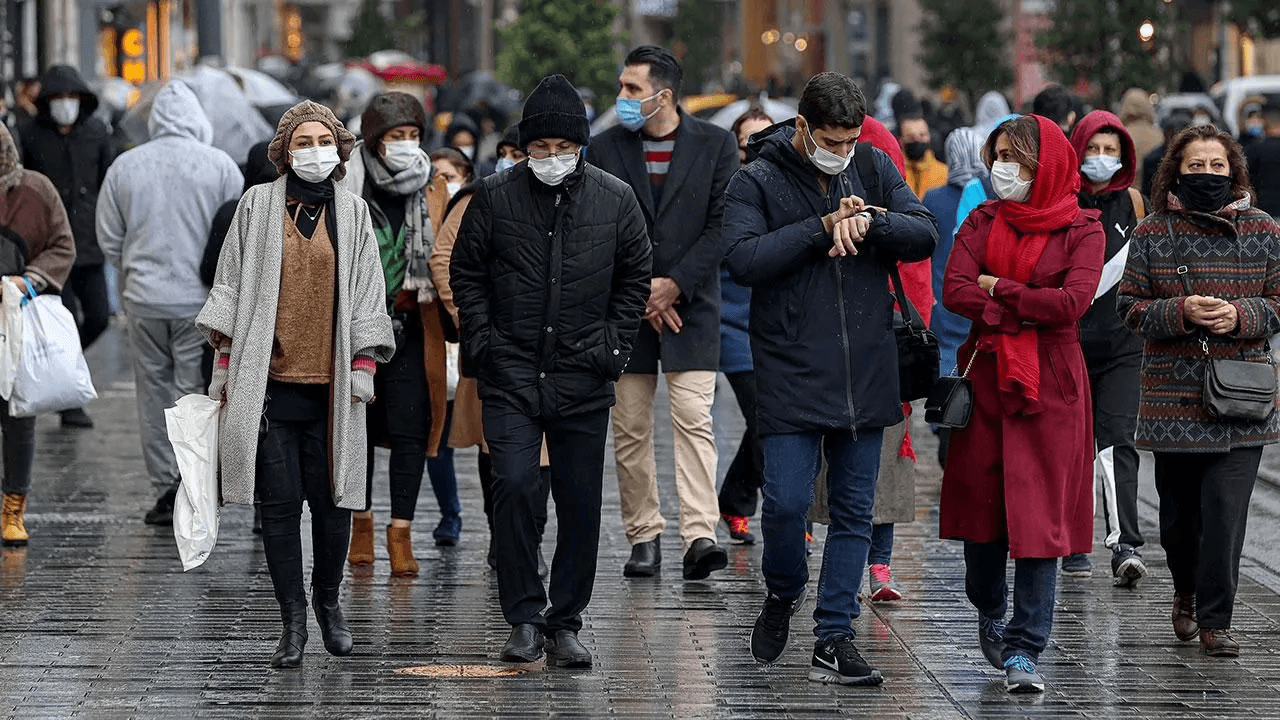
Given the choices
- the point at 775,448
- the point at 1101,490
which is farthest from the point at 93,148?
the point at 775,448

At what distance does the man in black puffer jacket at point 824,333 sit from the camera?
25.1 feet

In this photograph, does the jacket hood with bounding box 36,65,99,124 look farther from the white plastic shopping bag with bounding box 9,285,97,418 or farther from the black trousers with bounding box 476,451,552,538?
the black trousers with bounding box 476,451,552,538

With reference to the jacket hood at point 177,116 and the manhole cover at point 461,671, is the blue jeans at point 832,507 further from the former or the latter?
the jacket hood at point 177,116

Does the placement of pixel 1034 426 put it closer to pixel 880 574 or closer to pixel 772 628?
pixel 772 628

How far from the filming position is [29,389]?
1041 cm

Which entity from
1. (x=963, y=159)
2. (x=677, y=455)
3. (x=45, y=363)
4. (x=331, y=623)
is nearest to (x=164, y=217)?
(x=45, y=363)

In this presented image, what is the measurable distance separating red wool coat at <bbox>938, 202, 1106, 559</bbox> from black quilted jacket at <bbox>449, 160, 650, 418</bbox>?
118cm

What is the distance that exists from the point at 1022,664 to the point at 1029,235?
1400 millimetres

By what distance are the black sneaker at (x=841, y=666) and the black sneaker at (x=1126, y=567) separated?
209cm

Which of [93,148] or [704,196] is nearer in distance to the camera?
[704,196]

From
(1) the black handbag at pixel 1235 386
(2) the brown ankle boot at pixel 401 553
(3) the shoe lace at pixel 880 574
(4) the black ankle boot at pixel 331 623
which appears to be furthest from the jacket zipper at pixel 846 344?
(2) the brown ankle boot at pixel 401 553

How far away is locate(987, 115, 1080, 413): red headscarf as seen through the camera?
24.9 ft

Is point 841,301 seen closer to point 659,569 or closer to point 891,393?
point 891,393

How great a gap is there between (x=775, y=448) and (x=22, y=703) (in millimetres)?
2538
